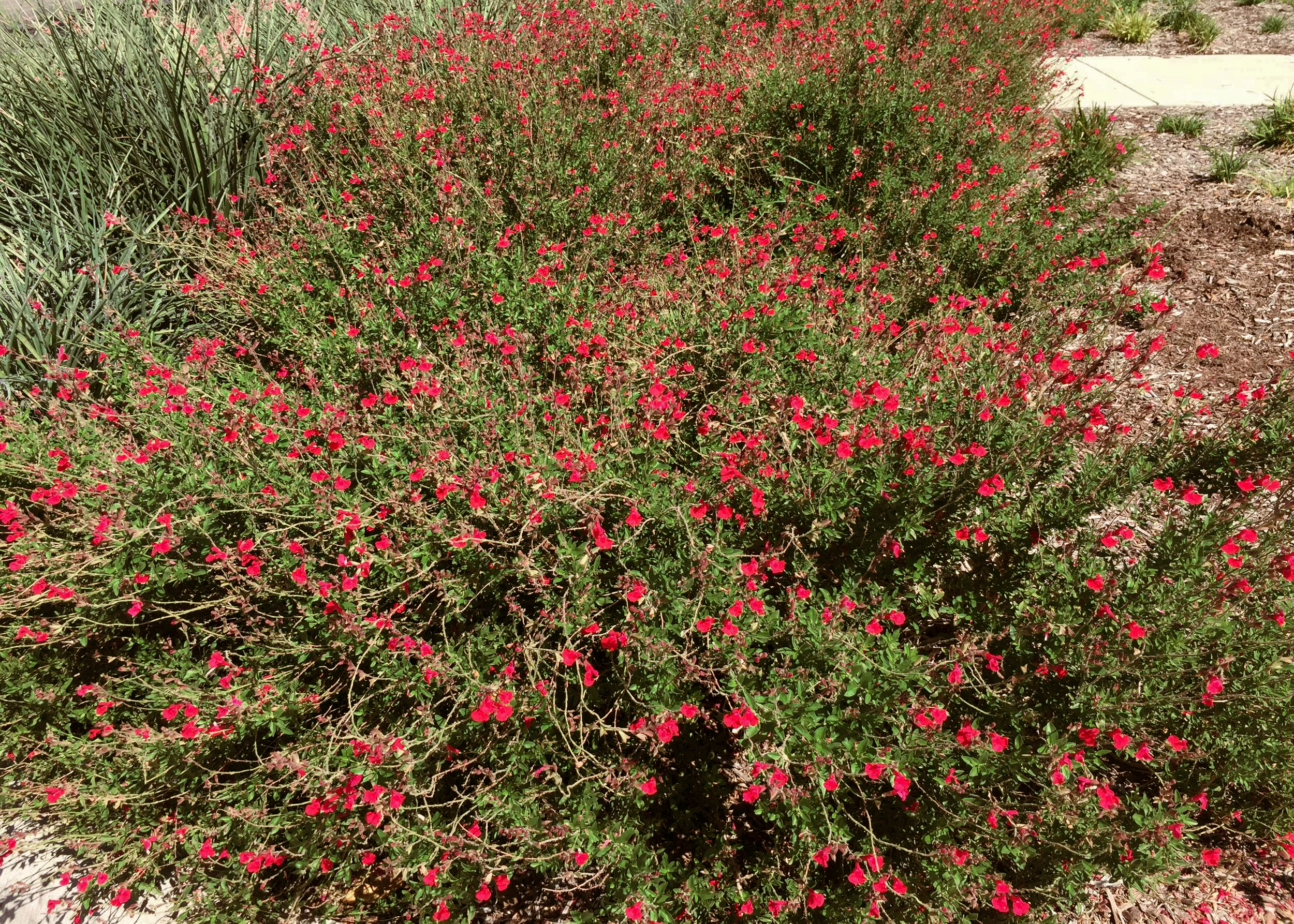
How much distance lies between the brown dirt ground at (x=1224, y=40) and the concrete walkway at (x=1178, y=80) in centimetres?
28

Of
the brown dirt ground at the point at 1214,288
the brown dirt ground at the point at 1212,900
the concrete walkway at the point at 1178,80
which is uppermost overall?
the concrete walkway at the point at 1178,80

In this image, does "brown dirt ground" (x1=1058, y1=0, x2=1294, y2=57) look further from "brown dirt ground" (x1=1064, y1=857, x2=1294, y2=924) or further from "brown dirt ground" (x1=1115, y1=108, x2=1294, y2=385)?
"brown dirt ground" (x1=1064, y1=857, x2=1294, y2=924)

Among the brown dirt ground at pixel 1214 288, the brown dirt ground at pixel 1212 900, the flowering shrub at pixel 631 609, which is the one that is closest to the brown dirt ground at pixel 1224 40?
the brown dirt ground at pixel 1214 288

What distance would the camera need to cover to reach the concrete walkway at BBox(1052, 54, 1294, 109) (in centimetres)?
704

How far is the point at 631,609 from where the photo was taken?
2197 mm

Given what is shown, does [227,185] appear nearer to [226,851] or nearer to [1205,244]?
[226,851]

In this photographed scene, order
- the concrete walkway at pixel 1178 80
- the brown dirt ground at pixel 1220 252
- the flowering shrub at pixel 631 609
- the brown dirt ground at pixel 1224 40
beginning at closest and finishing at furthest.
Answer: the flowering shrub at pixel 631 609
the brown dirt ground at pixel 1220 252
the concrete walkway at pixel 1178 80
the brown dirt ground at pixel 1224 40

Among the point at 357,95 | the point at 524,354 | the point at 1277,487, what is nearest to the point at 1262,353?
the point at 1277,487

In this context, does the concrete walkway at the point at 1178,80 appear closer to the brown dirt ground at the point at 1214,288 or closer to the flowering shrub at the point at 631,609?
the brown dirt ground at the point at 1214,288

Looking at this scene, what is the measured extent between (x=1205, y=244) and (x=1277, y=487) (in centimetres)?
348

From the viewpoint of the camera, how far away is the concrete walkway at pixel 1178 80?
7043 mm

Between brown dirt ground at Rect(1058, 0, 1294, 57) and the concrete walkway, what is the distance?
0.28m

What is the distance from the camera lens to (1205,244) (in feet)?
15.6

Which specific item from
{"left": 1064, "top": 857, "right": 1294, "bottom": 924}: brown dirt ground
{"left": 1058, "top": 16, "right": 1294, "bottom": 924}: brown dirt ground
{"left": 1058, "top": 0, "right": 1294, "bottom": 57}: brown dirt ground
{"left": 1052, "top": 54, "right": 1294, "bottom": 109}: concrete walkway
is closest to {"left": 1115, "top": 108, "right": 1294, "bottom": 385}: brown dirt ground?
{"left": 1058, "top": 16, "right": 1294, "bottom": 924}: brown dirt ground
